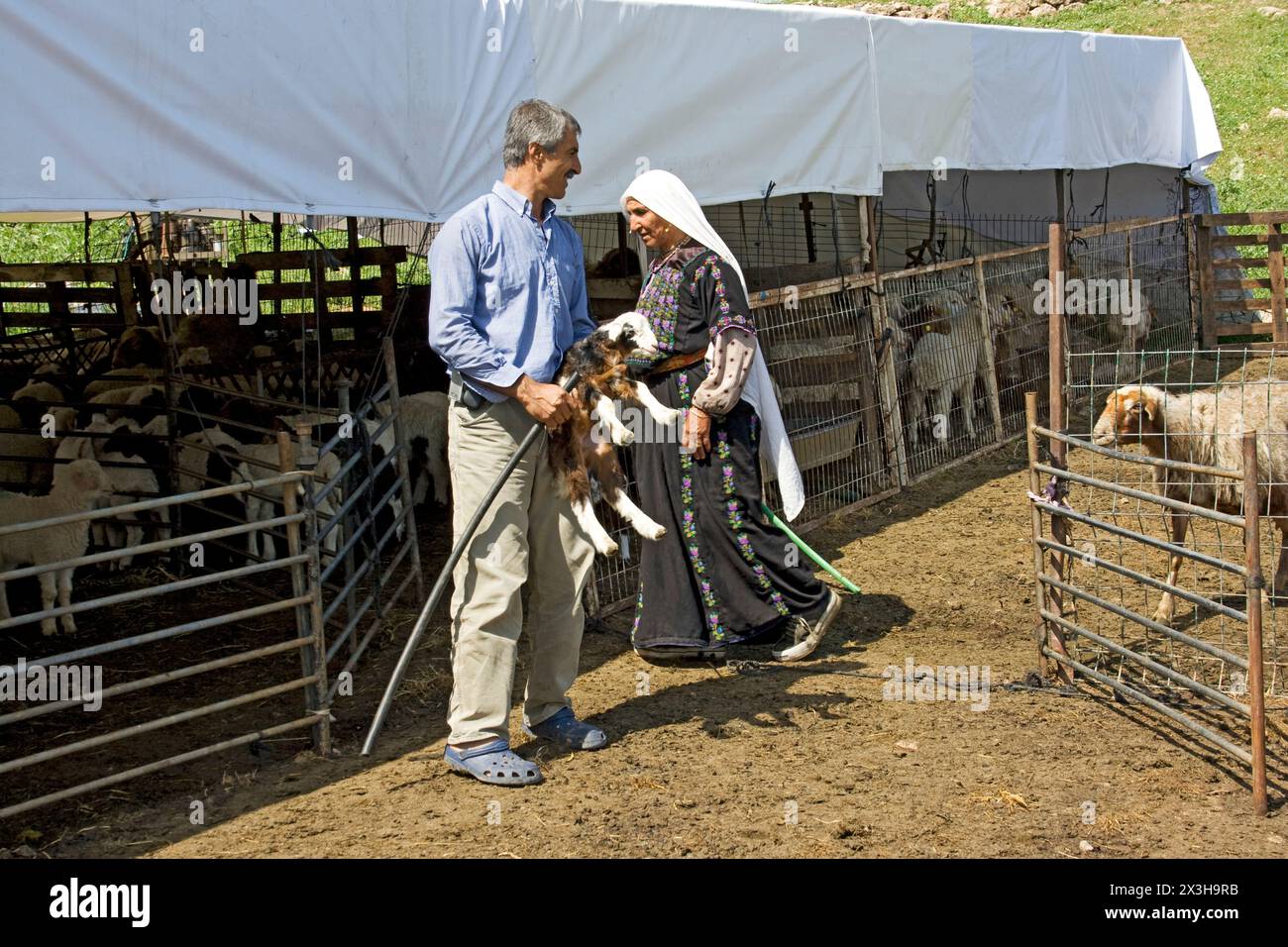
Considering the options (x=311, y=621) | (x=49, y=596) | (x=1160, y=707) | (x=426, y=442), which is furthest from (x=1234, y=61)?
(x=311, y=621)

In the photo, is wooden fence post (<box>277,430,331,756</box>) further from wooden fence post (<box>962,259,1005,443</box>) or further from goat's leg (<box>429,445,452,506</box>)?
wooden fence post (<box>962,259,1005,443</box>)

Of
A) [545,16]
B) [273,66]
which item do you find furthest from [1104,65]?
[273,66]

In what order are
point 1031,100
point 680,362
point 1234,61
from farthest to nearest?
point 1234,61 → point 1031,100 → point 680,362

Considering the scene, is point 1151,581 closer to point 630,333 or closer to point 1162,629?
point 1162,629

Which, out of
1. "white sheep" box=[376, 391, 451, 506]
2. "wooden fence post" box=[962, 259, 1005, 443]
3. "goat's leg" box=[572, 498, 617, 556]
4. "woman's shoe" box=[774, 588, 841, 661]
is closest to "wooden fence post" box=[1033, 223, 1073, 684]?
"woman's shoe" box=[774, 588, 841, 661]

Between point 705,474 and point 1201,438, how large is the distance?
274cm

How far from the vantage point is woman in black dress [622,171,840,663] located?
5.34 m

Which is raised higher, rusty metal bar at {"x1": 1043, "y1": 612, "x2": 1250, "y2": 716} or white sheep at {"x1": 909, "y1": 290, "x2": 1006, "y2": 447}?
white sheep at {"x1": 909, "y1": 290, "x2": 1006, "y2": 447}

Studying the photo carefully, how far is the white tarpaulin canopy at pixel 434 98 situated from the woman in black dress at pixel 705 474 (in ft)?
3.06

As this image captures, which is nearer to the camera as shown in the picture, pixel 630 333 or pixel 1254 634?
pixel 1254 634

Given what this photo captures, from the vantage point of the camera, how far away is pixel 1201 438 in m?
6.38

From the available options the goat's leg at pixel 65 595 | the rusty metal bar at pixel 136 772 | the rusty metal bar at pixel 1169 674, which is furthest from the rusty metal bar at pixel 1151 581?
the goat's leg at pixel 65 595

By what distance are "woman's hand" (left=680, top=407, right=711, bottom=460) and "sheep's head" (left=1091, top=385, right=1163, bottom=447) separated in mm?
2192

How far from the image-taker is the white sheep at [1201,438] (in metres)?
6.23
